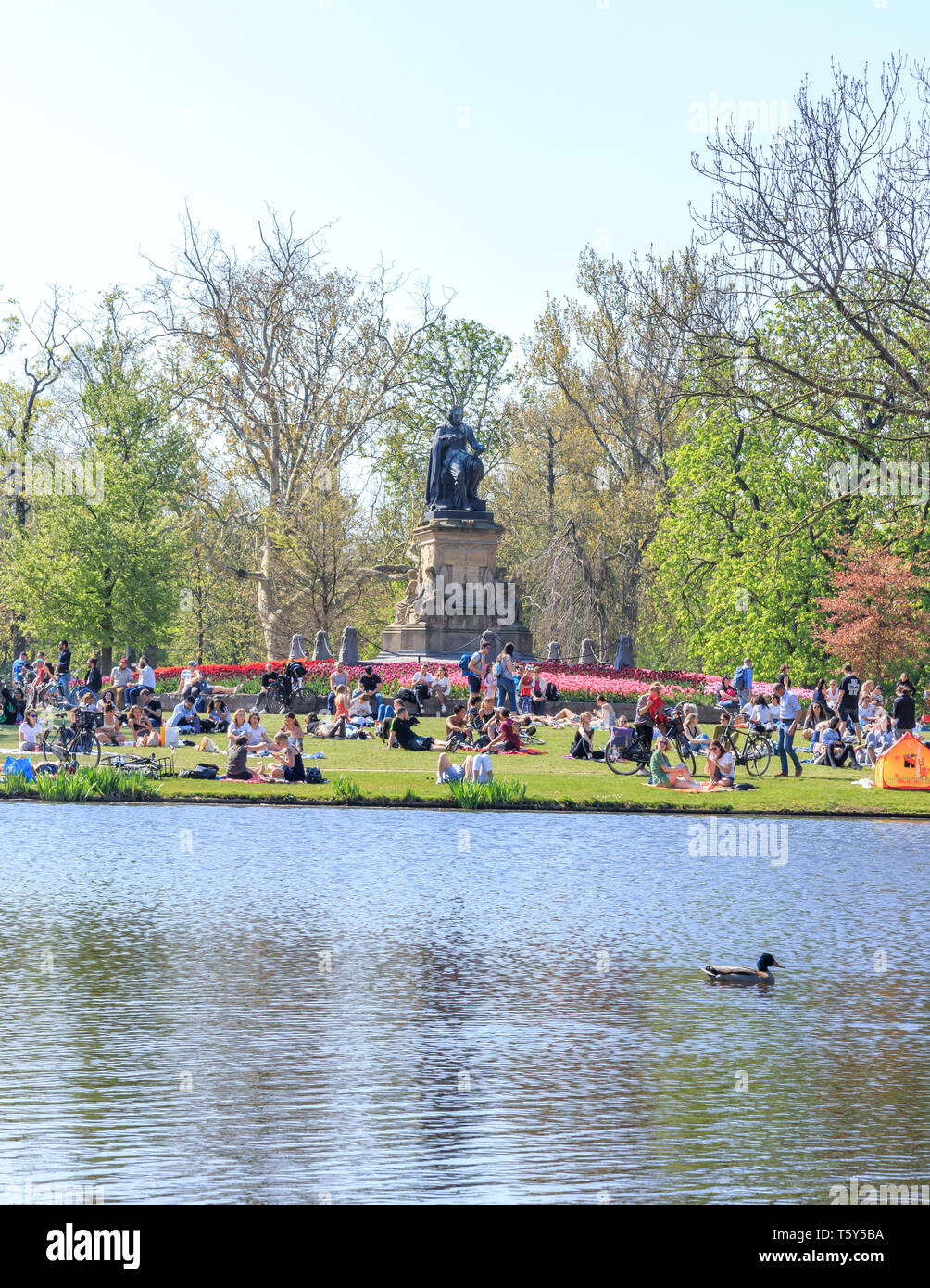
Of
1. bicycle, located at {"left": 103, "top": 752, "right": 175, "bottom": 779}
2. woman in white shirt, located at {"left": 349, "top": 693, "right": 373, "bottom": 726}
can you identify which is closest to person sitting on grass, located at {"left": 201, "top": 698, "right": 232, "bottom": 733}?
woman in white shirt, located at {"left": 349, "top": 693, "right": 373, "bottom": 726}

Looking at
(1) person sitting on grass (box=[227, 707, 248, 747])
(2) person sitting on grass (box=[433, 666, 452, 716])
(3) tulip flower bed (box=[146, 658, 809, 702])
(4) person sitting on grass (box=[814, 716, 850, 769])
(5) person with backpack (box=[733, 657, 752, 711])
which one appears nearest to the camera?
(1) person sitting on grass (box=[227, 707, 248, 747])

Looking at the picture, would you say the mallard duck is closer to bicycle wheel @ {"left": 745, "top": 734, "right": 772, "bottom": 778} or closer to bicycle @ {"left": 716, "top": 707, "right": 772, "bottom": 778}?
bicycle @ {"left": 716, "top": 707, "right": 772, "bottom": 778}

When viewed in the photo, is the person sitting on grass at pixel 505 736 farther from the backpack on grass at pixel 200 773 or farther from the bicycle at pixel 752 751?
the backpack on grass at pixel 200 773

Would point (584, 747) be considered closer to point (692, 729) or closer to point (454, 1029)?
point (692, 729)

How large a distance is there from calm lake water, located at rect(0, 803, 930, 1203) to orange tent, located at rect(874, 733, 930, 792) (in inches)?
319

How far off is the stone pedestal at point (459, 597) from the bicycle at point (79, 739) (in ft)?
61.4

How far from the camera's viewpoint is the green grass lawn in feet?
67.7

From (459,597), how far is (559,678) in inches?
235

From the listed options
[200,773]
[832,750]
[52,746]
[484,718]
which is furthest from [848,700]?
[52,746]

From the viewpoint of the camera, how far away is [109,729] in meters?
27.9

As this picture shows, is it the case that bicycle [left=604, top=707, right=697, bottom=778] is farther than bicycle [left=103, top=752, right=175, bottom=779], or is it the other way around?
bicycle [left=604, top=707, right=697, bottom=778]

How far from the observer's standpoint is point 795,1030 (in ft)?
27.2
